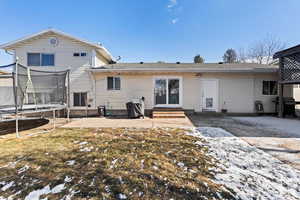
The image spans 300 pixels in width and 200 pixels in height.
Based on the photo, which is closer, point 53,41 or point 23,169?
point 23,169

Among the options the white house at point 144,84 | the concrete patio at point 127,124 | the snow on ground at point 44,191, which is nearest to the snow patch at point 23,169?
the snow on ground at point 44,191

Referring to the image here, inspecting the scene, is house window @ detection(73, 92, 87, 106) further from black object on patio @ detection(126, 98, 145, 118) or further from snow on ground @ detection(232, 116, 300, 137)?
A: snow on ground @ detection(232, 116, 300, 137)

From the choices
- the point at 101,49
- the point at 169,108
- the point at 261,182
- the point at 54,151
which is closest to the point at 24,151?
the point at 54,151

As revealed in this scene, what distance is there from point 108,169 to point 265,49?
103ft

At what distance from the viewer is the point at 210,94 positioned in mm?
9562

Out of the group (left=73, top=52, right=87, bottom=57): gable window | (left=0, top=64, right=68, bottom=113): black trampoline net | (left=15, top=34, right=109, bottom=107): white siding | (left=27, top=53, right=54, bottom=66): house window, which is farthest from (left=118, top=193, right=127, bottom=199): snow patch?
(left=27, top=53, right=54, bottom=66): house window

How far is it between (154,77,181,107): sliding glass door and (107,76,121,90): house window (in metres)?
2.37

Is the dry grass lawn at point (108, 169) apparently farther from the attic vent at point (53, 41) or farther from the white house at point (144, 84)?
the attic vent at point (53, 41)

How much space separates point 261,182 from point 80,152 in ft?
11.7

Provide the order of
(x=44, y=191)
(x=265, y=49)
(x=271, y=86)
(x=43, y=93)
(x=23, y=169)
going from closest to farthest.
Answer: (x=44, y=191) < (x=23, y=169) < (x=43, y=93) < (x=271, y=86) < (x=265, y=49)

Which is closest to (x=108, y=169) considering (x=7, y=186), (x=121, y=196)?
(x=121, y=196)

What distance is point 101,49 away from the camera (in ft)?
33.2

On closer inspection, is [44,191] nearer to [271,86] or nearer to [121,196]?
[121,196]

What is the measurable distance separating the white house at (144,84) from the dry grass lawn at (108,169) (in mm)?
5371
